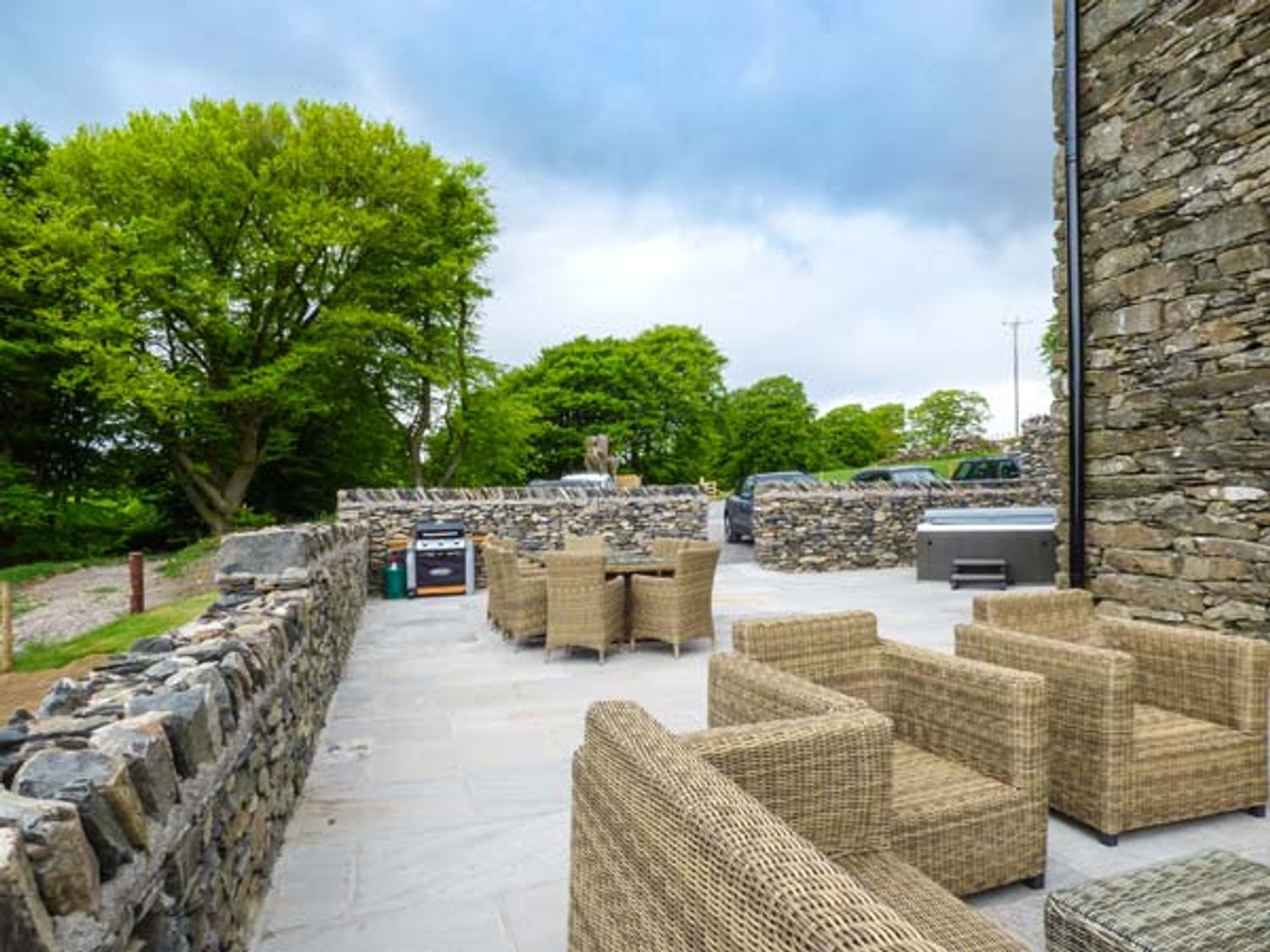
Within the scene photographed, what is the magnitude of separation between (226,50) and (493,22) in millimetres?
6134

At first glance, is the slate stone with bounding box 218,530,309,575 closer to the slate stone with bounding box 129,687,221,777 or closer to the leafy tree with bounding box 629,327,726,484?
→ the slate stone with bounding box 129,687,221,777

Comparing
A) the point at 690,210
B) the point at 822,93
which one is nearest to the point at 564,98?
the point at 822,93

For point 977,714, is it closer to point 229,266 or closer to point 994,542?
point 994,542

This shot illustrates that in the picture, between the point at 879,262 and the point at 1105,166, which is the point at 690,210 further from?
the point at 1105,166

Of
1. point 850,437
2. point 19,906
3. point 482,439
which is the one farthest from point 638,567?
point 850,437

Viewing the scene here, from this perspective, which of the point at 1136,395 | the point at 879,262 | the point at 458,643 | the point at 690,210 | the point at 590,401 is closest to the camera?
the point at 1136,395

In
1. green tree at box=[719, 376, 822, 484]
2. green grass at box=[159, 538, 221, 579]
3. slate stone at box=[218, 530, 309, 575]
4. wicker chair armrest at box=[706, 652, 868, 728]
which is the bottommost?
green grass at box=[159, 538, 221, 579]

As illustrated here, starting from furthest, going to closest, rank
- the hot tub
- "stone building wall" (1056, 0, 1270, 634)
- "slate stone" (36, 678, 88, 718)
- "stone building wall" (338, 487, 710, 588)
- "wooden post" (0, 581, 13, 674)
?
"stone building wall" (338, 487, 710, 588) < the hot tub < "wooden post" (0, 581, 13, 674) < "stone building wall" (1056, 0, 1270, 634) < "slate stone" (36, 678, 88, 718)

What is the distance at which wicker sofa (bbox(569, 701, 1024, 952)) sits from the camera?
875 millimetres

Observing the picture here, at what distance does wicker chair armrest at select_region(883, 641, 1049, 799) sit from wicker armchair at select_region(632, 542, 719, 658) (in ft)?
9.92

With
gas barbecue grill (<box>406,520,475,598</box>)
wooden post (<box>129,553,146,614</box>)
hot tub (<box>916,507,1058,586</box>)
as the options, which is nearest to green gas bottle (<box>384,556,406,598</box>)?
gas barbecue grill (<box>406,520,475,598</box>)

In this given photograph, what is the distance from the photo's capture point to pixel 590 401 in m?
30.0

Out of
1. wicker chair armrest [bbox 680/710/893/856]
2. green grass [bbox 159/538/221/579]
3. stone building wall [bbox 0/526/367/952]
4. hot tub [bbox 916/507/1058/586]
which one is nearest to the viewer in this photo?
stone building wall [bbox 0/526/367/952]

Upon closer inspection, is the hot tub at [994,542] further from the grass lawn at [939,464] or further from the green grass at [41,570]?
the grass lawn at [939,464]
